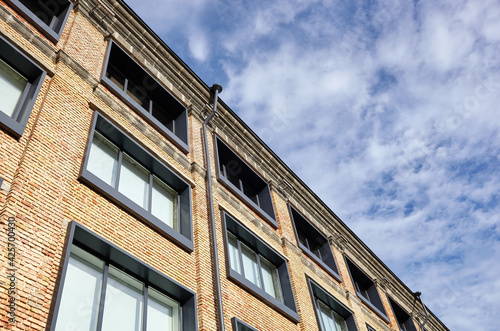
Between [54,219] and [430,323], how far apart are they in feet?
81.9

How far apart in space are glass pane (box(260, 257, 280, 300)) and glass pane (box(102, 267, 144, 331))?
5.81 meters

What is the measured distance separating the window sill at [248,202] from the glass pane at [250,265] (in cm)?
171

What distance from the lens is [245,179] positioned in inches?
712

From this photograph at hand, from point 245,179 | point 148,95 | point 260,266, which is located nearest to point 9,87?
point 148,95

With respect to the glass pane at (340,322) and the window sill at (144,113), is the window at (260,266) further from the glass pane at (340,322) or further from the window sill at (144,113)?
the glass pane at (340,322)

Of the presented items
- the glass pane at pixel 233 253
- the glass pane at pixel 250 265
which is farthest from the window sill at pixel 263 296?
the glass pane at pixel 250 265

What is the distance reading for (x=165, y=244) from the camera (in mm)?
10609

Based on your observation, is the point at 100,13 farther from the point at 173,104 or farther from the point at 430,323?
the point at 430,323

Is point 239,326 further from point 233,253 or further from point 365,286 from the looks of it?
point 365,286

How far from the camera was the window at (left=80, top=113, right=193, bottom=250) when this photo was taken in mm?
10367

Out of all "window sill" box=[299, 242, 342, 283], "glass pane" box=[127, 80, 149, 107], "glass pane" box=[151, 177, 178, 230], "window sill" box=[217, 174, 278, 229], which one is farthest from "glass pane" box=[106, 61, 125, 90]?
"window sill" box=[299, 242, 342, 283]

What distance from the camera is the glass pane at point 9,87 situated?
9.41 m

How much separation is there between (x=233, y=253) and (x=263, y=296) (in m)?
1.72

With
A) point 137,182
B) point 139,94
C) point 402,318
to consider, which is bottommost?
point 137,182
